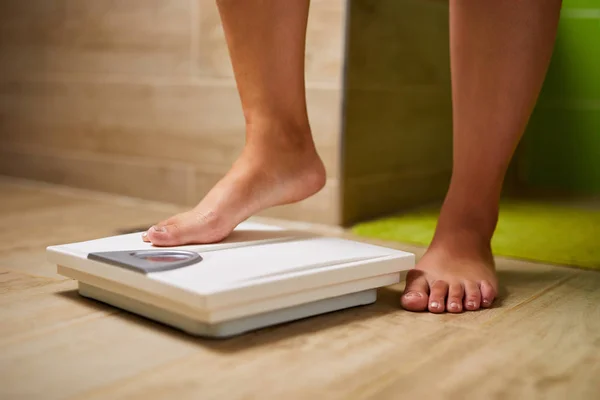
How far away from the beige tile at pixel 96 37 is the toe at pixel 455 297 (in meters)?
0.97

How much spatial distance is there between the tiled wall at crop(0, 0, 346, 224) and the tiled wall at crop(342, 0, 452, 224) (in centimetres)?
5

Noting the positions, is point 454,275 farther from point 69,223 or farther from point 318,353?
point 69,223

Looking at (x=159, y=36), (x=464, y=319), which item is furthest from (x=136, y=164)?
(x=464, y=319)

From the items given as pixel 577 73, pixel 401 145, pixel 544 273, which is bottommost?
pixel 544 273

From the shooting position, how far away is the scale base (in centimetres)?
74

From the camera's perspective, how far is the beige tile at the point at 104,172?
5.58ft

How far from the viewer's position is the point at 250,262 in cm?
81

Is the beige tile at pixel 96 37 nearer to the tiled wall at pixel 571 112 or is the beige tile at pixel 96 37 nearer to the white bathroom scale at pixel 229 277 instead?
the white bathroom scale at pixel 229 277

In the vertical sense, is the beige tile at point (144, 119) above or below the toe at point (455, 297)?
above

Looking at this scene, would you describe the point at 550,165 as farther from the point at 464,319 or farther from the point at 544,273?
the point at 464,319

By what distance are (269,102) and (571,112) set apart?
1312mm

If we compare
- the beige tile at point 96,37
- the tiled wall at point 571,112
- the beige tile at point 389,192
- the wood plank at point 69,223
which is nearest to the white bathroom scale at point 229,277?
the wood plank at point 69,223

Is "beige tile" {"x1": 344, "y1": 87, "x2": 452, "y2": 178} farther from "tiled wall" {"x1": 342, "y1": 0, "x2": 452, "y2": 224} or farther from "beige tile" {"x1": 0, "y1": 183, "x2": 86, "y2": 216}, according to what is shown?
"beige tile" {"x1": 0, "y1": 183, "x2": 86, "y2": 216}

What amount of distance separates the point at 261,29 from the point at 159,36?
2.43 ft
